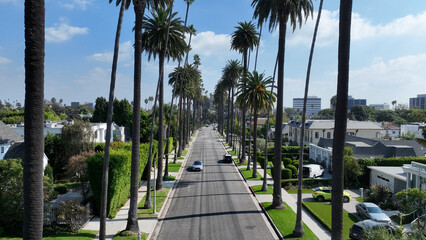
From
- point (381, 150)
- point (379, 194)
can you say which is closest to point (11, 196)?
point (379, 194)

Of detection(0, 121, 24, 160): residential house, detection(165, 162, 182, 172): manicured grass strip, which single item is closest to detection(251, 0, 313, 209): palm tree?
detection(165, 162, 182, 172): manicured grass strip

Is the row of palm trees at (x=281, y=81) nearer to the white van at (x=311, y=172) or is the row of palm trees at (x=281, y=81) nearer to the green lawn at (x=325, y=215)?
the green lawn at (x=325, y=215)

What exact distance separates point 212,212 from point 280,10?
18.3 metres

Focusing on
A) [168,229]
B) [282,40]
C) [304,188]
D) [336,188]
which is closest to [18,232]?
[168,229]

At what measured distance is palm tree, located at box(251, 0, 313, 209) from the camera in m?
25.3

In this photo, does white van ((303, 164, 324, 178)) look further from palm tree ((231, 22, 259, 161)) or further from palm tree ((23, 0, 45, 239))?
palm tree ((23, 0, 45, 239))

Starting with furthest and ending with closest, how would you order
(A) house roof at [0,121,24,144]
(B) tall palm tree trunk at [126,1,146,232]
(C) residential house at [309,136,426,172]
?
(C) residential house at [309,136,426,172] < (A) house roof at [0,121,24,144] < (B) tall palm tree trunk at [126,1,146,232]

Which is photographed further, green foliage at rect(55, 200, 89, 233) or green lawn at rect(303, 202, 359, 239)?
green lawn at rect(303, 202, 359, 239)

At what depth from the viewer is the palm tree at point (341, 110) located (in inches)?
524

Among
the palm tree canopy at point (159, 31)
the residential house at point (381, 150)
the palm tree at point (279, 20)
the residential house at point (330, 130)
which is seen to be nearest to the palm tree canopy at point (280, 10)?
the palm tree at point (279, 20)

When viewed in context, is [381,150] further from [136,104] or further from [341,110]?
[136,104]

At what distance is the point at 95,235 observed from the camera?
19.8 metres

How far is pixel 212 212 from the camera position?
26.1 metres

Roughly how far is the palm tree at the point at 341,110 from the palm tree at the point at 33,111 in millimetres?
11441
